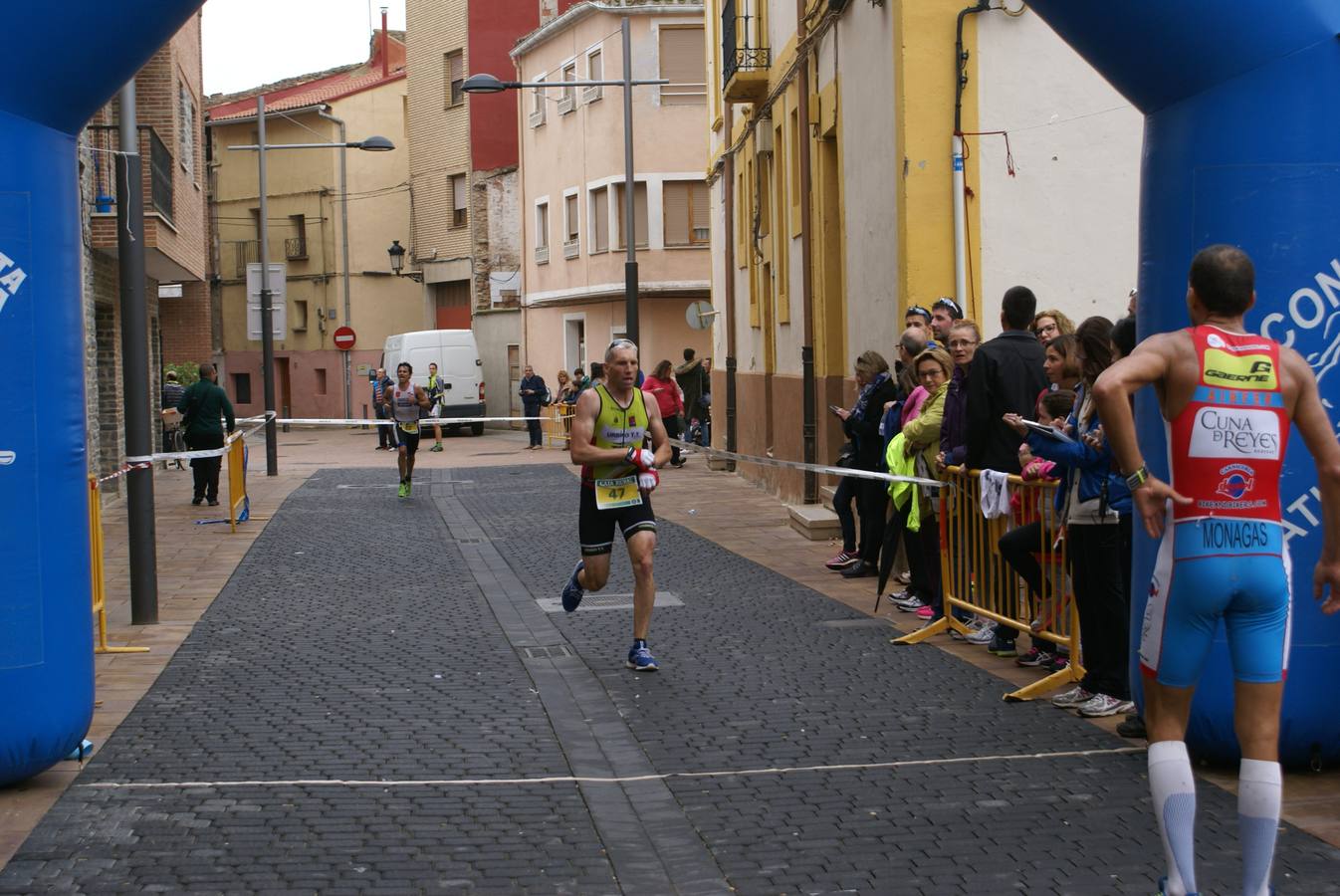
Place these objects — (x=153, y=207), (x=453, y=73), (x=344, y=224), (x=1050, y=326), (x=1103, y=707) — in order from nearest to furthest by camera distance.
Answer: (x=1103, y=707), (x=1050, y=326), (x=153, y=207), (x=453, y=73), (x=344, y=224)

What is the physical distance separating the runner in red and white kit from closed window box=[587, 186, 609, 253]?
39.1 m

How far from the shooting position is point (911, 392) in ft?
37.2

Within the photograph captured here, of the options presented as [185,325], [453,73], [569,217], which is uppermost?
[453,73]

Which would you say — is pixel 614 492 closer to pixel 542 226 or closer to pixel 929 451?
pixel 929 451

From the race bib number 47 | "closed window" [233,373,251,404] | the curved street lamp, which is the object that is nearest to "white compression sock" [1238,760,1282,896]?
the race bib number 47

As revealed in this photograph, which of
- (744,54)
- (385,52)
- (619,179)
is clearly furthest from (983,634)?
(385,52)

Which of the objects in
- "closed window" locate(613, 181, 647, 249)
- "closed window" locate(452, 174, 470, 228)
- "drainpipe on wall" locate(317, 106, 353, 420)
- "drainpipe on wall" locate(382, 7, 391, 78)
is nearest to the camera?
"closed window" locate(613, 181, 647, 249)

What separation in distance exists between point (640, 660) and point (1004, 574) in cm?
209

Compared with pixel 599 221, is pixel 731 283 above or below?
below

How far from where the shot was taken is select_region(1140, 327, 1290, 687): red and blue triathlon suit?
16.4 ft

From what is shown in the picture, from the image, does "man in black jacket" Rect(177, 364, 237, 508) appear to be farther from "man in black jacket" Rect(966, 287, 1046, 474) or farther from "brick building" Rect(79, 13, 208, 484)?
"man in black jacket" Rect(966, 287, 1046, 474)

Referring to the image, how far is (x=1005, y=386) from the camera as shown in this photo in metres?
9.48

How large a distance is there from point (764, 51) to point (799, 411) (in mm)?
5413

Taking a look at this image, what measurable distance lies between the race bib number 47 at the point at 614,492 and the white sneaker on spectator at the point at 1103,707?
293 cm
